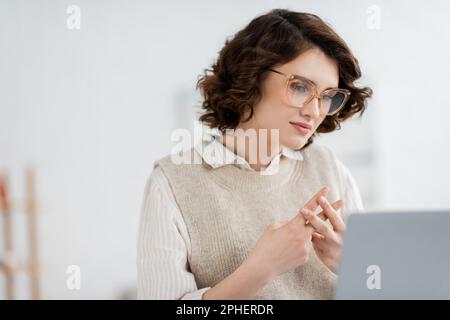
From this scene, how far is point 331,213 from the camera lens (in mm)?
1178

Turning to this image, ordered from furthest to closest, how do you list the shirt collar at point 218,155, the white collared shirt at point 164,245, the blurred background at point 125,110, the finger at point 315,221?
the blurred background at point 125,110 < the shirt collar at point 218,155 < the white collared shirt at point 164,245 < the finger at point 315,221

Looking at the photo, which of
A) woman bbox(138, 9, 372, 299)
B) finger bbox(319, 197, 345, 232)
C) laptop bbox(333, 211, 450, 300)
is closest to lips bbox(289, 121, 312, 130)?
woman bbox(138, 9, 372, 299)

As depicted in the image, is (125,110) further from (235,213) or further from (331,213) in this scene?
(331,213)

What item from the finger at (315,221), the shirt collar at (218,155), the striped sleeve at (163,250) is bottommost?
the striped sleeve at (163,250)

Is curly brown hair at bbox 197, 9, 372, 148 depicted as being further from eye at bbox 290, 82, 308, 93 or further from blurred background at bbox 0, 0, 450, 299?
blurred background at bbox 0, 0, 450, 299

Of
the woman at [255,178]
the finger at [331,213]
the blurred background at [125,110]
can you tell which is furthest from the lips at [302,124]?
the blurred background at [125,110]

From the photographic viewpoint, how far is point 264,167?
1.49 metres

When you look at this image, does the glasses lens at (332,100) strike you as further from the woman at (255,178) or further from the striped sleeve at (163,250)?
the striped sleeve at (163,250)

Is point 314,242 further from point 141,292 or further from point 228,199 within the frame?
point 141,292

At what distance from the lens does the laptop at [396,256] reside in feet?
2.76

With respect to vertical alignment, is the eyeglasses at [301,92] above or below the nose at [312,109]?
above

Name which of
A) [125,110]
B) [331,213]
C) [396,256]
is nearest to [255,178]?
[331,213]

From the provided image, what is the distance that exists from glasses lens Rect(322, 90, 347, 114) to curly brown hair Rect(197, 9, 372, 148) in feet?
0.25

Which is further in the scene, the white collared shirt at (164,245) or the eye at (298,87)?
the eye at (298,87)
